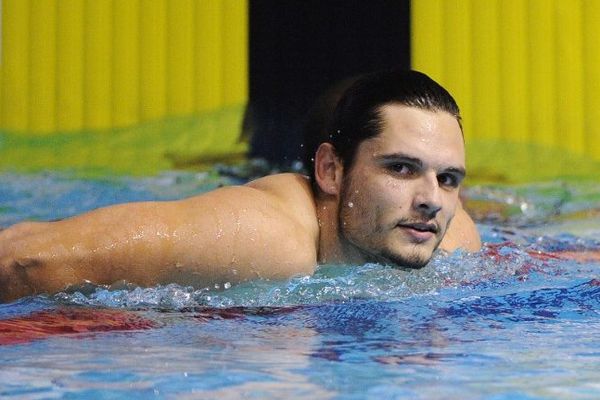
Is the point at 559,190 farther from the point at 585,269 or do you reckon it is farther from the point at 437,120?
the point at 437,120

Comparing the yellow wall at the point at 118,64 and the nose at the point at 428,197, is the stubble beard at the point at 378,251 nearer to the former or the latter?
the nose at the point at 428,197

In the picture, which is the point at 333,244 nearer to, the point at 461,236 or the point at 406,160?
the point at 406,160

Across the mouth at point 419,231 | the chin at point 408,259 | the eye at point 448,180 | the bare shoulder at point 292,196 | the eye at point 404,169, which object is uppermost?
the eye at point 404,169

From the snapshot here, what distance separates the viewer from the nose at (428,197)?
2.52 metres

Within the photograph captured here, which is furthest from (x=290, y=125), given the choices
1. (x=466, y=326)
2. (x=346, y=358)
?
(x=346, y=358)

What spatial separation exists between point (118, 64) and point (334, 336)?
3027mm

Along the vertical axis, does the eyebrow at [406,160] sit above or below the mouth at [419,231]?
above

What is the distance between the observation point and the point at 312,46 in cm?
485

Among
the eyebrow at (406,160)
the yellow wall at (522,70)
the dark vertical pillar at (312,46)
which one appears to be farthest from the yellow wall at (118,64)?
the eyebrow at (406,160)

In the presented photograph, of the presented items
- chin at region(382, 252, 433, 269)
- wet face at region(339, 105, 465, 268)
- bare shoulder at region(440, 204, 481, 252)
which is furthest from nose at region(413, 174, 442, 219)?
bare shoulder at region(440, 204, 481, 252)

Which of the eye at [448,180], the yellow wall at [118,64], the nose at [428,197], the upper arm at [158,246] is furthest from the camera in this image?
the yellow wall at [118,64]

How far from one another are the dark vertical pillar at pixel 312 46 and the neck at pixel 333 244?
2102 millimetres

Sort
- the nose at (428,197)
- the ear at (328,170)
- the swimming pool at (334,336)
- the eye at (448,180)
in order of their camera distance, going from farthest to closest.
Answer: the ear at (328,170) → the eye at (448,180) → the nose at (428,197) → the swimming pool at (334,336)

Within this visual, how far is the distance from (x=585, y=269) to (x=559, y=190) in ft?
4.73
